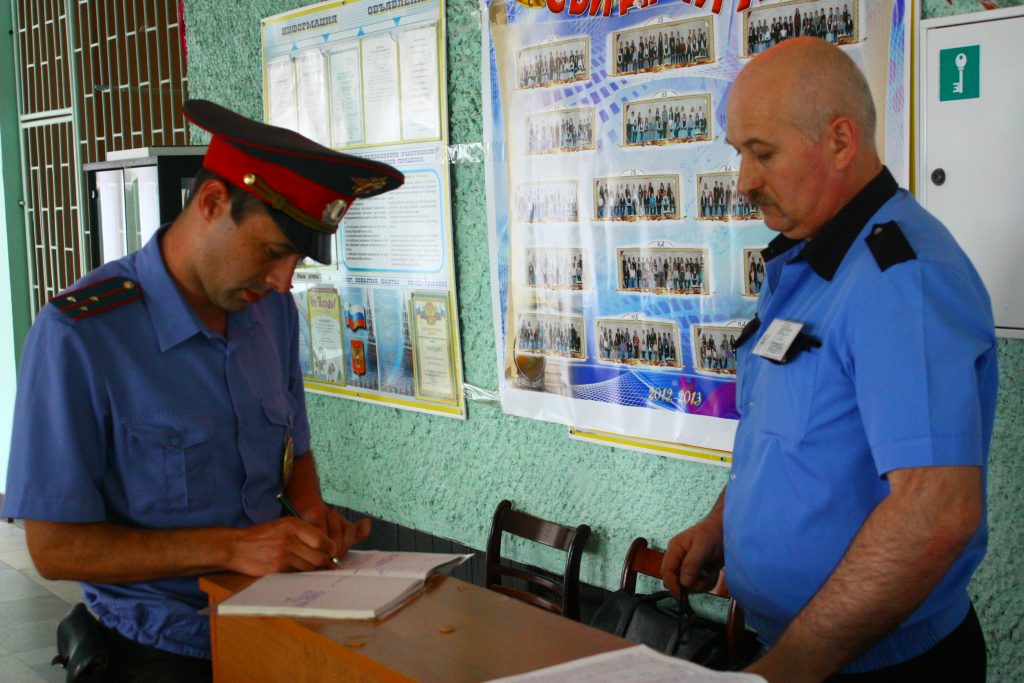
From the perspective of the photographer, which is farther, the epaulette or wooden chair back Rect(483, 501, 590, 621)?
wooden chair back Rect(483, 501, 590, 621)

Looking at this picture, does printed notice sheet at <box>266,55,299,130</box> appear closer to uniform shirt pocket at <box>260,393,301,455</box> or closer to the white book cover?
uniform shirt pocket at <box>260,393,301,455</box>

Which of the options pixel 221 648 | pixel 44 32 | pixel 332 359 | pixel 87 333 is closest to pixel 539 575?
pixel 332 359

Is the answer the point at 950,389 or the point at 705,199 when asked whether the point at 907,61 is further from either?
the point at 950,389

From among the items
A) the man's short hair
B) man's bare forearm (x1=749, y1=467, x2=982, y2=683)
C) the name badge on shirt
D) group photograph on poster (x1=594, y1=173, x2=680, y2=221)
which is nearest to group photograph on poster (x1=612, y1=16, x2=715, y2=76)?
group photograph on poster (x1=594, y1=173, x2=680, y2=221)

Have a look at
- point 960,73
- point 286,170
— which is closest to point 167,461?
point 286,170

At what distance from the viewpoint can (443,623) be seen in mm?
1372

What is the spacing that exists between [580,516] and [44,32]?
4.63 m

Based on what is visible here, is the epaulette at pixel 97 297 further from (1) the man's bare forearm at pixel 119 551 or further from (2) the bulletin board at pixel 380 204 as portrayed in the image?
(2) the bulletin board at pixel 380 204

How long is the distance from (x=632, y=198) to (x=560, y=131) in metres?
0.32

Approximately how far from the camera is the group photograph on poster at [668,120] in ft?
7.68

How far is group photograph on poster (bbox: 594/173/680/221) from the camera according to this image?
2.44m

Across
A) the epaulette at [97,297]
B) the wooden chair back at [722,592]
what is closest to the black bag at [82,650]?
the epaulette at [97,297]

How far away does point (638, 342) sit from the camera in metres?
2.56

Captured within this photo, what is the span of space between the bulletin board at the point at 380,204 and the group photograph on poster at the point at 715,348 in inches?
37.1
